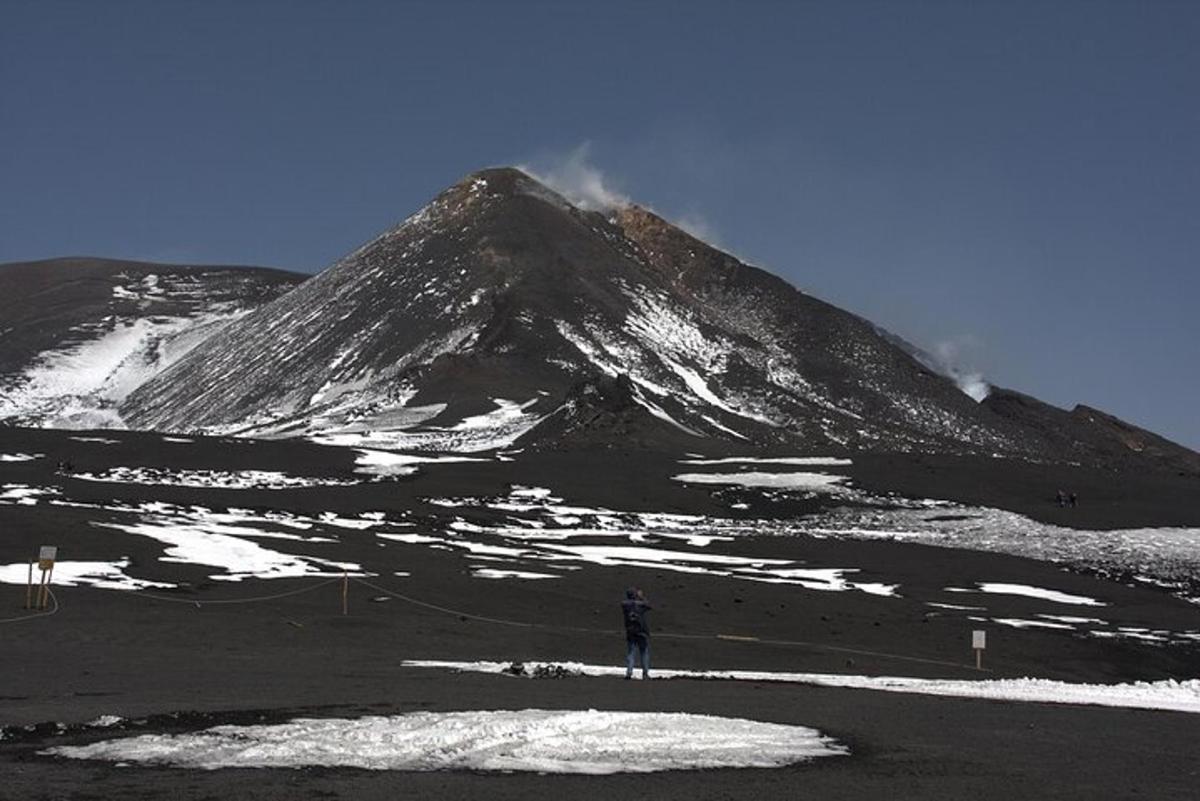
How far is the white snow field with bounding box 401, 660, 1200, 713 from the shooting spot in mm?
24922

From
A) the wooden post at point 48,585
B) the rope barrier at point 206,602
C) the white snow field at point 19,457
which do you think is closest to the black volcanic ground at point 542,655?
the rope barrier at point 206,602

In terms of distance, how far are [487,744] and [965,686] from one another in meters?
14.3

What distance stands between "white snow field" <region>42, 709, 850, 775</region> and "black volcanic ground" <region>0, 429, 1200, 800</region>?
1.89 ft

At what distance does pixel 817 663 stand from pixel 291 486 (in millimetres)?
49944

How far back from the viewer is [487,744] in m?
16.0

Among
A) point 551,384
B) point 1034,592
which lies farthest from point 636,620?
point 551,384

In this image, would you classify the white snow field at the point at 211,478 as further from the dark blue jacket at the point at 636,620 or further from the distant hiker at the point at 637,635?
the distant hiker at the point at 637,635

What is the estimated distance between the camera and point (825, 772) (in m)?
15.0

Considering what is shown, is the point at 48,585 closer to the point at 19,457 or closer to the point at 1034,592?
the point at 1034,592

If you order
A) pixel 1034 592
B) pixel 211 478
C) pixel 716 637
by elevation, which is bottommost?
pixel 716 637

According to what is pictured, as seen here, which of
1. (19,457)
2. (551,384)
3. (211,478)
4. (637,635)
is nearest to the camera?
(637,635)

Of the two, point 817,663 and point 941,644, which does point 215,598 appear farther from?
point 941,644

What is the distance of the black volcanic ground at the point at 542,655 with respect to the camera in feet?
46.3

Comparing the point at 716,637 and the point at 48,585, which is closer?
the point at 48,585
